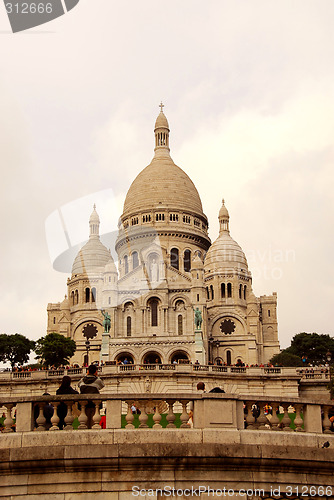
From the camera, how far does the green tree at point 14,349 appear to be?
6312cm

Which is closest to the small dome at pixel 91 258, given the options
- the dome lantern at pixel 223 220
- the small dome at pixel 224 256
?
A: the small dome at pixel 224 256

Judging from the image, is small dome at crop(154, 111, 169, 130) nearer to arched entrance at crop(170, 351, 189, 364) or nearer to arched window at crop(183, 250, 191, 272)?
arched window at crop(183, 250, 191, 272)

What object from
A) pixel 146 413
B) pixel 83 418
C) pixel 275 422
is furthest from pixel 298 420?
pixel 83 418

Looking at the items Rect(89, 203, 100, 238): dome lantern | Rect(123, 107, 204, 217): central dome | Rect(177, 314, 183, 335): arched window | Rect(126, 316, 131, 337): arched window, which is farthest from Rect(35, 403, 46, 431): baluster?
Rect(89, 203, 100, 238): dome lantern

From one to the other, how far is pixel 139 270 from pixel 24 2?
6484 centimetres

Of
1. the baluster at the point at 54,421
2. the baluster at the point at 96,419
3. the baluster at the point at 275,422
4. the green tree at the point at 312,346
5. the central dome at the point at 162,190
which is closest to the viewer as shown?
the baluster at the point at 54,421

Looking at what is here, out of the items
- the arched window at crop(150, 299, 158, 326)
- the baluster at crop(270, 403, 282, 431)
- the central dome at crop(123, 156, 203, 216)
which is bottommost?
the baluster at crop(270, 403, 282, 431)

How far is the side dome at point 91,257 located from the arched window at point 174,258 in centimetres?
729

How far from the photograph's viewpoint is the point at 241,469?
952 centimetres

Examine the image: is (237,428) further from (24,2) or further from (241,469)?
(24,2)

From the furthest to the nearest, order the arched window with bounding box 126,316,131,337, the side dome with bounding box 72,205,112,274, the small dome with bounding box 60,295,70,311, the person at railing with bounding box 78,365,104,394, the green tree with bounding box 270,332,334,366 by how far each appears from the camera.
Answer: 1. the side dome with bounding box 72,205,112,274
2. the small dome with bounding box 60,295,70,311
3. the green tree with bounding box 270,332,334,366
4. the arched window with bounding box 126,316,131,337
5. the person at railing with bounding box 78,365,104,394

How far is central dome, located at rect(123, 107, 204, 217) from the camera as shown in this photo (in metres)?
91.7

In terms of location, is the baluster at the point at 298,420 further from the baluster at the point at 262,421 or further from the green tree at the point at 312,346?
the green tree at the point at 312,346

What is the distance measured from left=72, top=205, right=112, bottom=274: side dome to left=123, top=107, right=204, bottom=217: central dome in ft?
19.3
